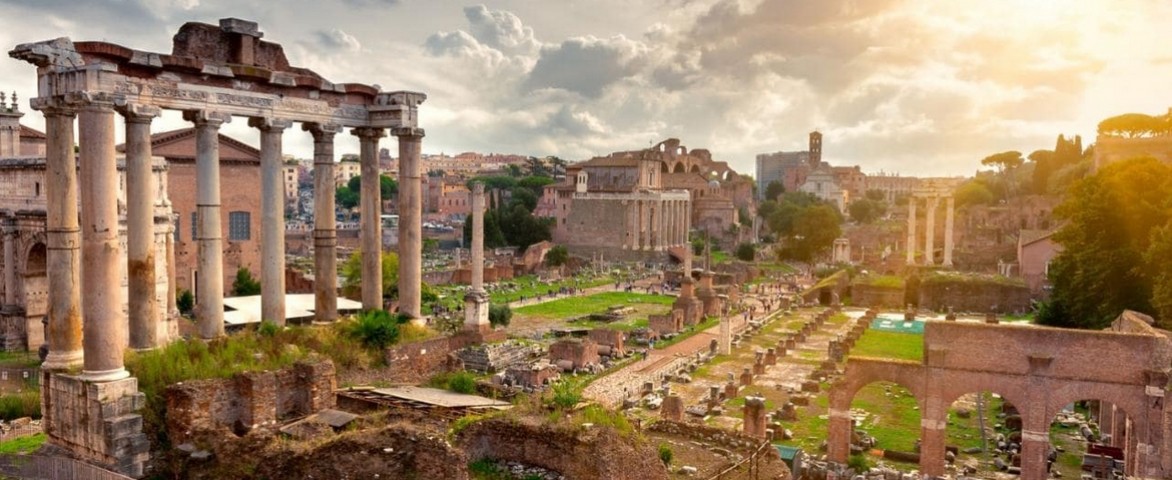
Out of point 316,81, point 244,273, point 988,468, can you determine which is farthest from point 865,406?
point 244,273

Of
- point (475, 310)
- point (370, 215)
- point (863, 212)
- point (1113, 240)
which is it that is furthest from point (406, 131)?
point (863, 212)

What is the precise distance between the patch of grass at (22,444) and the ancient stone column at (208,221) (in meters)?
3.07

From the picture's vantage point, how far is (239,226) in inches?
1597

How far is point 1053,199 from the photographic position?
63.2 m

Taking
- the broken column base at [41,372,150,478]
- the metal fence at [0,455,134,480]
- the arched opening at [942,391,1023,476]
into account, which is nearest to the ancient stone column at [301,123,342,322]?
the broken column base at [41,372,150,478]

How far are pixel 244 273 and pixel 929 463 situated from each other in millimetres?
31791

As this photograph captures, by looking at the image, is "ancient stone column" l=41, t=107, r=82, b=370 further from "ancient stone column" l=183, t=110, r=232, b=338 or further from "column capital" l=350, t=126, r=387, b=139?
"column capital" l=350, t=126, r=387, b=139

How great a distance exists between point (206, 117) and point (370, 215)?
3.77m

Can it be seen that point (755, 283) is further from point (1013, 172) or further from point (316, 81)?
point (1013, 172)

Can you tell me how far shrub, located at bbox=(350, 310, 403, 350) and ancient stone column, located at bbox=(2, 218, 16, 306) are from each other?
16.3 meters

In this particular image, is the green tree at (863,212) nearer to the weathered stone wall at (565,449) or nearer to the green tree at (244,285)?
the green tree at (244,285)

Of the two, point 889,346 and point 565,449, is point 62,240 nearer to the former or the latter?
point 565,449

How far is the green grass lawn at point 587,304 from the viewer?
130ft

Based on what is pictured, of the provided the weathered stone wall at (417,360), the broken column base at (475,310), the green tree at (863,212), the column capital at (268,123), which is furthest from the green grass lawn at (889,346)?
the green tree at (863,212)
